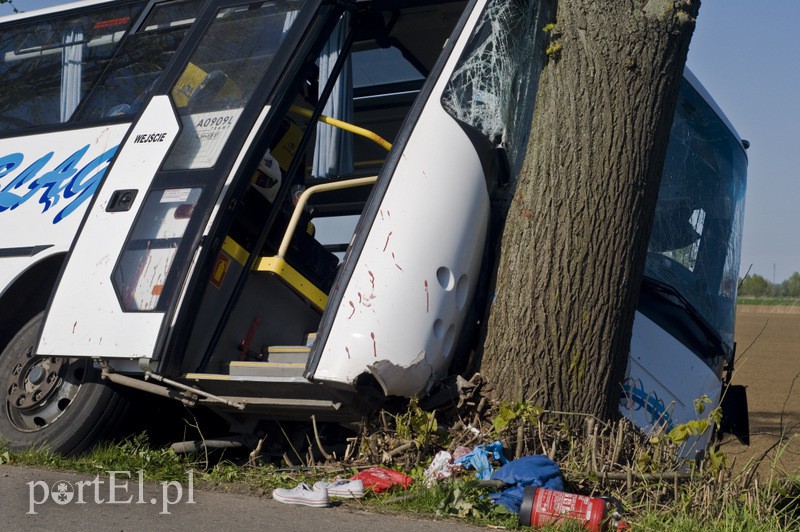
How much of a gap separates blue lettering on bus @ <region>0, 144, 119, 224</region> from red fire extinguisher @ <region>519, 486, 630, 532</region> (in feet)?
9.02

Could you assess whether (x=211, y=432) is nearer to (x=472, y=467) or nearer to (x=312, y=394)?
(x=312, y=394)

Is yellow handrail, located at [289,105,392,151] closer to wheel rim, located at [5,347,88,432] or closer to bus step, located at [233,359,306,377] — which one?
bus step, located at [233,359,306,377]

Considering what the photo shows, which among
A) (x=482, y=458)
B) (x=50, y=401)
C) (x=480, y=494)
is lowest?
(x=480, y=494)

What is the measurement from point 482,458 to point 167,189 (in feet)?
6.42

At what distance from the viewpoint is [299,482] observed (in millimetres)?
4551

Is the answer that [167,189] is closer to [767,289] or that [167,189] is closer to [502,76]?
[502,76]

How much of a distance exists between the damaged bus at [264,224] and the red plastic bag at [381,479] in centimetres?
31

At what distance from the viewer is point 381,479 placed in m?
4.32

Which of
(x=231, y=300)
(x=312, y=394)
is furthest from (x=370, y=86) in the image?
(x=312, y=394)

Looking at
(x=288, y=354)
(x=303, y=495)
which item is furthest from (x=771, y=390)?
(x=303, y=495)

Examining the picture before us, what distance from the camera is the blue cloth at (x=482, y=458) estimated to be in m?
4.29

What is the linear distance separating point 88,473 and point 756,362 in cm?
1545

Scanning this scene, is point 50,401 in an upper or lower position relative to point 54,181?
lower

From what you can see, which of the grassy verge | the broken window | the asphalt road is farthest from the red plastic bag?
the broken window
